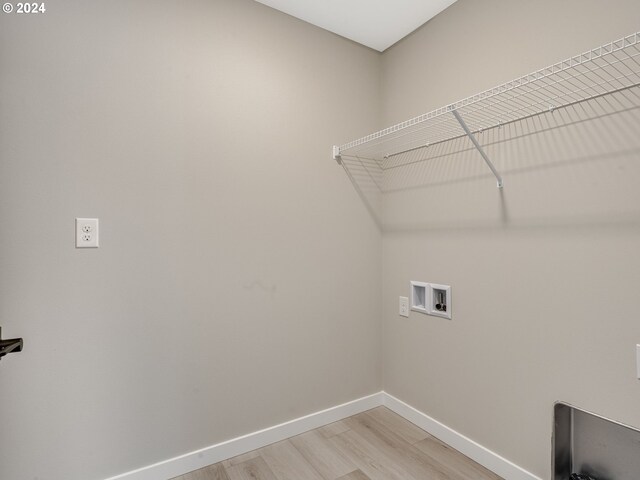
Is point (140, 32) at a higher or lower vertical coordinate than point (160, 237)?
higher

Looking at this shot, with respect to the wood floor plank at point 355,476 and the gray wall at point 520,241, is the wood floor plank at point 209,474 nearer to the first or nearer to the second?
the wood floor plank at point 355,476

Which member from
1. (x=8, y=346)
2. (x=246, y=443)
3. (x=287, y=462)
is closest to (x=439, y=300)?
(x=287, y=462)

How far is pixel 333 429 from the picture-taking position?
180 centimetres

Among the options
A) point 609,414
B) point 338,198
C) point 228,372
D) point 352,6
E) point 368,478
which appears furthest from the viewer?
point 338,198

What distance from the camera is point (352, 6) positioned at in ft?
5.45

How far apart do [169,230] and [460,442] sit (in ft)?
5.53

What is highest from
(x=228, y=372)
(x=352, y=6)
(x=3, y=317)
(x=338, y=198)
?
(x=352, y=6)

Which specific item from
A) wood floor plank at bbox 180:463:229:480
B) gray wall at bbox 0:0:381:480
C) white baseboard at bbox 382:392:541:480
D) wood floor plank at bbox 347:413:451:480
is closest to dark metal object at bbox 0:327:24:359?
gray wall at bbox 0:0:381:480

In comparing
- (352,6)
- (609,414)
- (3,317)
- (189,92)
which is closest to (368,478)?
(609,414)

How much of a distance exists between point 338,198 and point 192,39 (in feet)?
3.39

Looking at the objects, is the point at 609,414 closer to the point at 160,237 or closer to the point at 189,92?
the point at 160,237

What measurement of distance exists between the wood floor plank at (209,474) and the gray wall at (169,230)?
0.37 feet

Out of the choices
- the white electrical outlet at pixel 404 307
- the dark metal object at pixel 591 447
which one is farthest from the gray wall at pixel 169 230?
the dark metal object at pixel 591 447

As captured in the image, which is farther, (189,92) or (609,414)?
(189,92)
